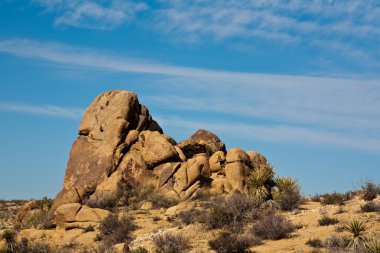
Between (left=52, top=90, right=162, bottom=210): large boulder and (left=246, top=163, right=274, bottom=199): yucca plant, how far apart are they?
9786 millimetres

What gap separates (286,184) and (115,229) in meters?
11.2

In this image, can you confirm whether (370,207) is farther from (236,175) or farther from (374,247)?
(236,175)

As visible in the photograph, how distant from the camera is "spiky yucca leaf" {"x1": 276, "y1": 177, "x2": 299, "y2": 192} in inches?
1200

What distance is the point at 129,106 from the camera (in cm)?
3631

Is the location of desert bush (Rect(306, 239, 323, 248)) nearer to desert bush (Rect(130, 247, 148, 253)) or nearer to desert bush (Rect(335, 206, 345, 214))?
desert bush (Rect(335, 206, 345, 214))

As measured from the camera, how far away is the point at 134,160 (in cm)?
3394

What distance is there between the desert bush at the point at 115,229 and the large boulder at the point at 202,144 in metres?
9.52

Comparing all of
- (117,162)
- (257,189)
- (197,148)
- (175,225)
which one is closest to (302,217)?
(257,189)

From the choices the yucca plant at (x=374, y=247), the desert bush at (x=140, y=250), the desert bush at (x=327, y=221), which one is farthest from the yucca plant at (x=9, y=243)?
the yucca plant at (x=374, y=247)

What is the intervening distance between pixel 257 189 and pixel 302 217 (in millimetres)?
4148

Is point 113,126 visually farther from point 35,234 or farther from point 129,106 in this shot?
point 35,234

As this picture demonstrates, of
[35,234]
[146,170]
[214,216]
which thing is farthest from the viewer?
[146,170]

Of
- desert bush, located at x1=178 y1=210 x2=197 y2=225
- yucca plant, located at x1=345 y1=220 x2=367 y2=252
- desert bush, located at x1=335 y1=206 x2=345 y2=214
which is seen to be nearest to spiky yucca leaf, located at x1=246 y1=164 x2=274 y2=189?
desert bush, located at x1=178 y1=210 x2=197 y2=225

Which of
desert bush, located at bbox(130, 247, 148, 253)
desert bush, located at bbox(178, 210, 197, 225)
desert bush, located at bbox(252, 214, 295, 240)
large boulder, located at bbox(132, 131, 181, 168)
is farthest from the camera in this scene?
large boulder, located at bbox(132, 131, 181, 168)
